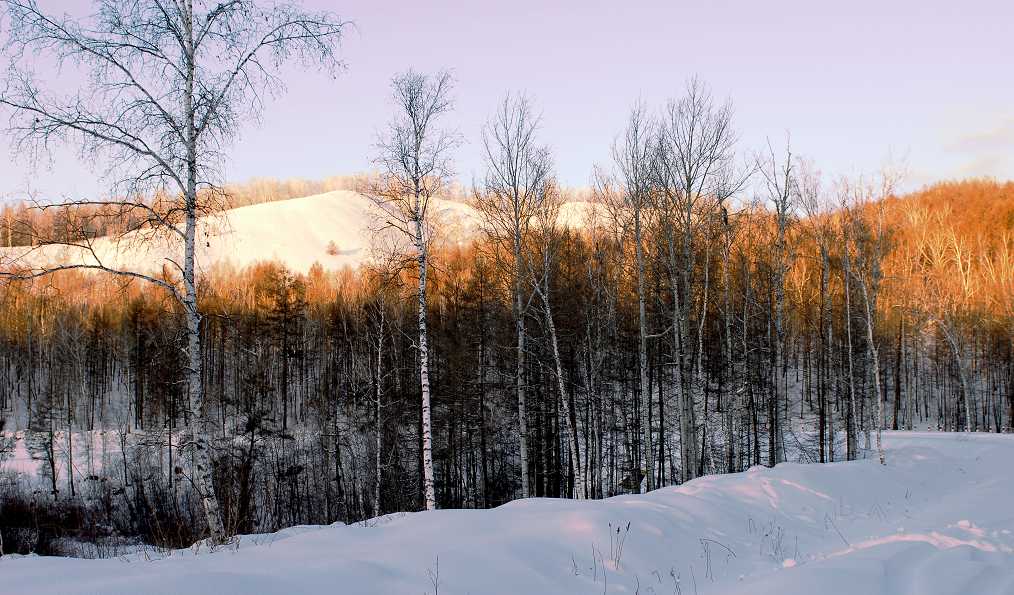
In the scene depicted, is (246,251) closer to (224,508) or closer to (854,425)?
(224,508)

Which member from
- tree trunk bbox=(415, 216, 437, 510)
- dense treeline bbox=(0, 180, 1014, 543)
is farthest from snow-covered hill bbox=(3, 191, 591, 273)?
tree trunk bbox=(415, 216, 437, 510)

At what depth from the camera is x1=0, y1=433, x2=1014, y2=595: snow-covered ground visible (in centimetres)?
481

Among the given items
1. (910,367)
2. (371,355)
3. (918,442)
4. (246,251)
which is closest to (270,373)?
(371,355)

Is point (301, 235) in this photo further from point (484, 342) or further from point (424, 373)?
point (424, 373)

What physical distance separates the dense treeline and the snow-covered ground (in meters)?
4.09

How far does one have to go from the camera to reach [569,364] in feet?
79.2

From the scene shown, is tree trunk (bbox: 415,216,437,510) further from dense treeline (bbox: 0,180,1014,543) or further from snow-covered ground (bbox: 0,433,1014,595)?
snow-covered ground (bbox: 0,433,1014,595)

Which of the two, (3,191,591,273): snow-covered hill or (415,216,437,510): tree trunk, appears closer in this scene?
(415,216,437,510): tree trunk

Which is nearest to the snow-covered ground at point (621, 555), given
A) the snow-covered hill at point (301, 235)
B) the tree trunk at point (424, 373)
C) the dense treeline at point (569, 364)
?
the dense treeline at point (569, 364)

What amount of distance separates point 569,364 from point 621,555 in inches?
713

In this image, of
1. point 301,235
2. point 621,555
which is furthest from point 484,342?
point 301,235

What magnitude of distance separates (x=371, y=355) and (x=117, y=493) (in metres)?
16.8

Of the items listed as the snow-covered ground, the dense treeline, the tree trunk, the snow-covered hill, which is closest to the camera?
the snow-covered ground

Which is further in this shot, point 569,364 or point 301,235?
point 301,235
